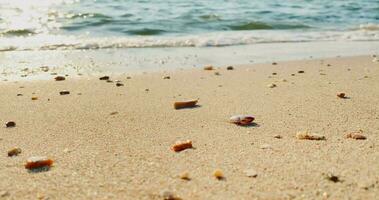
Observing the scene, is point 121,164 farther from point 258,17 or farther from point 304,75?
point 258,17

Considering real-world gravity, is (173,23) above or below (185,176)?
below

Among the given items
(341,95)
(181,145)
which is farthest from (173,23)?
(181,145)

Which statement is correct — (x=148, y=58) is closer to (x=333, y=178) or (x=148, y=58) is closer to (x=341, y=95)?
(x=341, y=95)

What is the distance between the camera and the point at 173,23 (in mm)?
9984

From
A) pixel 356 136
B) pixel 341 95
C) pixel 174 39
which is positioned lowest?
pixel 174 39

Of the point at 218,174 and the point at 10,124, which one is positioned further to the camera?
the point at 10,124

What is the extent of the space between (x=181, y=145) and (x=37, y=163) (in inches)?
27.3

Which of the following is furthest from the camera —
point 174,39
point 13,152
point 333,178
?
point 174,39

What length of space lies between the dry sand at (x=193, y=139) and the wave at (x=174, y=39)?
8.77 feet

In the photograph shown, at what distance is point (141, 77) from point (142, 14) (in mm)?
6254

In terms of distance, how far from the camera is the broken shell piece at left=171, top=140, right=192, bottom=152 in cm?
256

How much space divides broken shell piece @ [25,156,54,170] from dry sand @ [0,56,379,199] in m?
0.04

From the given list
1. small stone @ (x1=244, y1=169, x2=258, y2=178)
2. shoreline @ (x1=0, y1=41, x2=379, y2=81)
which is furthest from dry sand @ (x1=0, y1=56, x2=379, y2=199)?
shoreline @ (x1=0, y1=41, x2=379, y2=81)

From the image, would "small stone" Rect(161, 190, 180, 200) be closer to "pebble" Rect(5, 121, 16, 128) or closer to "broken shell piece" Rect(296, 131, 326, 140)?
"broken shell piece" Rect(296, 131, 326, 140)
